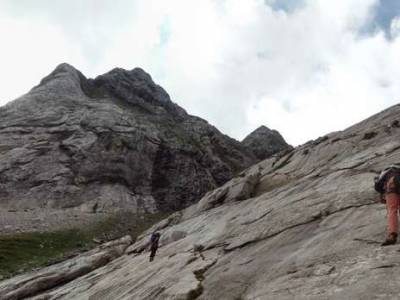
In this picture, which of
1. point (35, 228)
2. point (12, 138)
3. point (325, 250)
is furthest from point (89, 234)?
point (325, 250)

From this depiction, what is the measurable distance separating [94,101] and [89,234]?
195ft

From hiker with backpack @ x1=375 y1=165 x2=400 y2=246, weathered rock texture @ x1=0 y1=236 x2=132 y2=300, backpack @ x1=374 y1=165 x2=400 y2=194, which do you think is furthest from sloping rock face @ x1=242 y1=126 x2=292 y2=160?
hiker with backpack @ x1=375 y1=165 x2=400 y2=246

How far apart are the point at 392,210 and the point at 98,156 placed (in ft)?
285

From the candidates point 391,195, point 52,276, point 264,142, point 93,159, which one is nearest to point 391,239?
point 391,195

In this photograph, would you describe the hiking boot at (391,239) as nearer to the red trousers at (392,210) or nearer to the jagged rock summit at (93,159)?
the red trousers at (392,210)

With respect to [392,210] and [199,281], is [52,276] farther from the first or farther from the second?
[392,210]

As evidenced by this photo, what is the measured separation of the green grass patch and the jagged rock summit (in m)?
3.55

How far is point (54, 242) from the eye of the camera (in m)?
71.2

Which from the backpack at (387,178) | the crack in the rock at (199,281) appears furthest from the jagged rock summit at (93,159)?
the backpack at (387,178)

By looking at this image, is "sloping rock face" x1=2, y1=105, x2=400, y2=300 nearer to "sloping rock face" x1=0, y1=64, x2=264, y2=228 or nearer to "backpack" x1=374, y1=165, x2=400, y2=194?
"backpack" x1=374, y1=165, x2=400, y2=194

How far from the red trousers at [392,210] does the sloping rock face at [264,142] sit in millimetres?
132363

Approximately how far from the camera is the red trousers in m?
17.3

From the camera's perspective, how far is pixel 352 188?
2625 centimetres

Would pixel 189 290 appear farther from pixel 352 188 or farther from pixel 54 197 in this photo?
pixel 54 197
